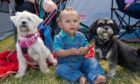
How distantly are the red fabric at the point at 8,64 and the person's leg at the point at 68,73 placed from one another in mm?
603

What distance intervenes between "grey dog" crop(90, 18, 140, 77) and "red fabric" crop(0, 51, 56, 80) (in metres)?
0.85

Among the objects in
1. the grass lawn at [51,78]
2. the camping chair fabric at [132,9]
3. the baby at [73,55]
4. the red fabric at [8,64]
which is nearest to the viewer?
the baby at [73,55]

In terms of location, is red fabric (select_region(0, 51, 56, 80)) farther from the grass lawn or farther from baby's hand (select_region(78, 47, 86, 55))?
baby's hand (select_region(78, 47, 86, 55))

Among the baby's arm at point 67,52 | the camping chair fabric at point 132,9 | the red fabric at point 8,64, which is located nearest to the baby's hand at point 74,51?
A: the baby's arm at point 67,52

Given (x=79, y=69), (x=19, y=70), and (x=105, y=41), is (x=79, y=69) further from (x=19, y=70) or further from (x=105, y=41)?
(x=19, y=70)

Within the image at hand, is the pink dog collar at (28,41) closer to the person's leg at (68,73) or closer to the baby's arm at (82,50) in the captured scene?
the person's leg at (68,73)

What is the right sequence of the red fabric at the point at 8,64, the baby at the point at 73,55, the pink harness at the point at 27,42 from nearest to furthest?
the baby at the point at 73,55 < the pink harness at the point at 27,42 < the red fabric at the point at 8,64

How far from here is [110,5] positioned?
21.2ft

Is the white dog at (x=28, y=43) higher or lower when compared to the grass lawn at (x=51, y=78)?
higher

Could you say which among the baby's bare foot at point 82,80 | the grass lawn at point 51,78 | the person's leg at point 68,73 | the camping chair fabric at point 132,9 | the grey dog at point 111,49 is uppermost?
the camping chair fabric at point 132,9

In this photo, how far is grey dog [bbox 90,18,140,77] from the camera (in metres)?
4.39

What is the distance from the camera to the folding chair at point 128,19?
587 cm

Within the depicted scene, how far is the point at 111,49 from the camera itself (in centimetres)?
454

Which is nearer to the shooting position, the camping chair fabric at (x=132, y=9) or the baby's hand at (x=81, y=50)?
the baby's hand at (x=81, y=50)
